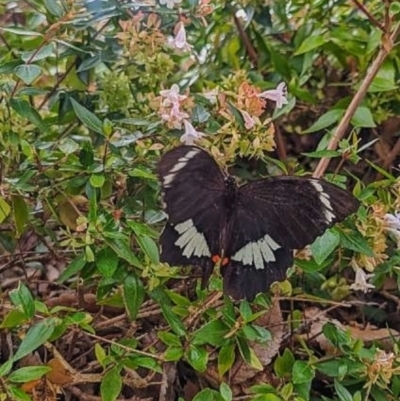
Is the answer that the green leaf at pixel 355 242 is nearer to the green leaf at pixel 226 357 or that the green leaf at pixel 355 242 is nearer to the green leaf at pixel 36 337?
the green leaf at pixel 226 357

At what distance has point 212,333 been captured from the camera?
886 mm

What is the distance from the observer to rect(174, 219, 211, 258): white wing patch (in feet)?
2.70

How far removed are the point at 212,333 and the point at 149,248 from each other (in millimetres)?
121

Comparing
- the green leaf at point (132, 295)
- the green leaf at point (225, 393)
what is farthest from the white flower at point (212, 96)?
the green leaf at point (225, 393)

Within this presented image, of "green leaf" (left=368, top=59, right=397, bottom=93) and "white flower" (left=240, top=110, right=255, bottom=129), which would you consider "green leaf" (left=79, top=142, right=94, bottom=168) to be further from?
"green leaf" (left=368, top=59, right=397, bottom=93)

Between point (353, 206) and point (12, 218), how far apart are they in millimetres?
460

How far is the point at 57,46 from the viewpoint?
118 cm

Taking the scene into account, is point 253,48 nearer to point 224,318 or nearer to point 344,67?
point 344,67

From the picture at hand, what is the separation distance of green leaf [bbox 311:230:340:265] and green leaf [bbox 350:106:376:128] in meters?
0.33

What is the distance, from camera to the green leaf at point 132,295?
2.97ft

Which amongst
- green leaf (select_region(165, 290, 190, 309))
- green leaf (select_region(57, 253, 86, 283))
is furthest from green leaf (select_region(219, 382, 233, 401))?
green leaf (select_region(57, 253, 86, 283))

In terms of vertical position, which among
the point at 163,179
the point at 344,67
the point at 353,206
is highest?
the point at 163,179

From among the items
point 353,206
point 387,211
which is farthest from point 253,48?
point 353,206

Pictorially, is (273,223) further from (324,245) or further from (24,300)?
(24,300)
